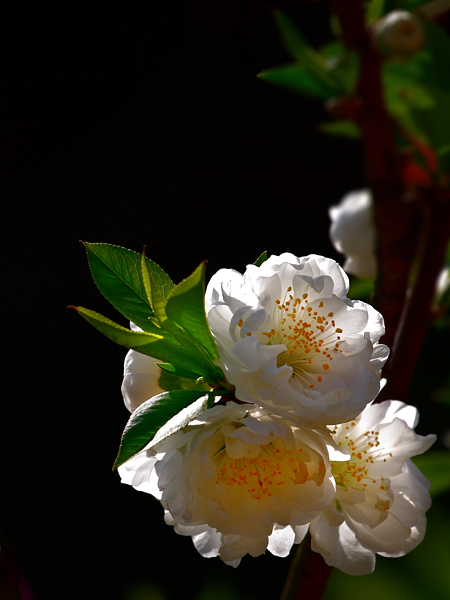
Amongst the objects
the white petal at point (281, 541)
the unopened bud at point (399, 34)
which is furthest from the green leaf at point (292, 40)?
the white petal at point (281, 541)

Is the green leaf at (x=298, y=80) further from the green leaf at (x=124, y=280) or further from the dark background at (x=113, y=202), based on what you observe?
the dark background at (x=113, y=202)

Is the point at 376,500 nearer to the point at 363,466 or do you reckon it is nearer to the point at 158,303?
the point at 363,466

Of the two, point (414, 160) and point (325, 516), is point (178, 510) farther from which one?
point (414, 160)

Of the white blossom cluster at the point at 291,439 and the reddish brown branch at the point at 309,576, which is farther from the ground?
the white blossom cluster at the point at 291,439

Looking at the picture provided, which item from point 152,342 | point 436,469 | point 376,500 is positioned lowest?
point 436,469

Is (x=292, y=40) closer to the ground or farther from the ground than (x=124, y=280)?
farther from the ground

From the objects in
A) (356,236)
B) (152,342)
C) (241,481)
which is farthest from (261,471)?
(356,236)

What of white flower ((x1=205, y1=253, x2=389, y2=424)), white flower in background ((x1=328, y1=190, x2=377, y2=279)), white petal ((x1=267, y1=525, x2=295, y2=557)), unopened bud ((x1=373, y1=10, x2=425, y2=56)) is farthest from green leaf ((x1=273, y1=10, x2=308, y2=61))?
white petal ((x1=267, y1=525, x2=295, y2=557))
